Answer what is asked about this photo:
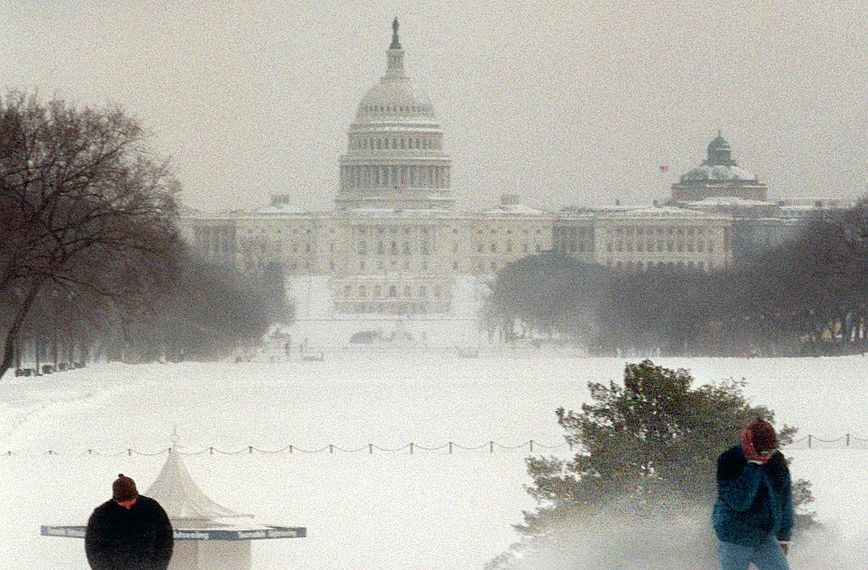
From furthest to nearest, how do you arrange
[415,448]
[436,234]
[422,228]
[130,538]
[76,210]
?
[436,234] → [422,228] → [76,210] → [415,448] → [130,538]

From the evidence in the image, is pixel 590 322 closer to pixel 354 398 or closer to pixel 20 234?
pixel 354 398

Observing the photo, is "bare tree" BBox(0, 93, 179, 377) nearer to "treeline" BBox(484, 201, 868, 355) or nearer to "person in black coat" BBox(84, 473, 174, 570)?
"treeline" BBox(484, 201, 868, 355)

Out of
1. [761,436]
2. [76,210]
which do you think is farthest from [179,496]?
[76,210]

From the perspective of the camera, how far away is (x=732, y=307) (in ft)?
299

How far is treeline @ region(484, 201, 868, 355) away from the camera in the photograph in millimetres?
79562

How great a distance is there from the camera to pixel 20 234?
47094 mm

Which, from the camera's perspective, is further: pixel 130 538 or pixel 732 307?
pixel 732 307

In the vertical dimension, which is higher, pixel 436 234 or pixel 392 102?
pixel 392 102

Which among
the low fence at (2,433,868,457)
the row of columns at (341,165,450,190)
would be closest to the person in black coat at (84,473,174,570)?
the low fence at (2,433,868,457)

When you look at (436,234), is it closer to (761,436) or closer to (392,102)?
(392,102)

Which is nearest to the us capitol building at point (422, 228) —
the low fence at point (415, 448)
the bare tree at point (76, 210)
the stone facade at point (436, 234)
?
the stone facade at point (436, 234)

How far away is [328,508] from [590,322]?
2934 inches

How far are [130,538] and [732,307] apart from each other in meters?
78.4

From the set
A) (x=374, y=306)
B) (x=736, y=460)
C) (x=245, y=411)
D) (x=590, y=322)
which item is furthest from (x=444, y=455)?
(x=374, y=306)
